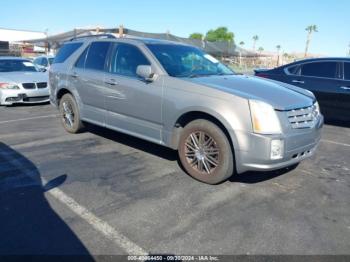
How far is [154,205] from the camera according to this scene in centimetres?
373

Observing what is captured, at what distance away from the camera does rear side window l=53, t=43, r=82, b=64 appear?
21.5 feet

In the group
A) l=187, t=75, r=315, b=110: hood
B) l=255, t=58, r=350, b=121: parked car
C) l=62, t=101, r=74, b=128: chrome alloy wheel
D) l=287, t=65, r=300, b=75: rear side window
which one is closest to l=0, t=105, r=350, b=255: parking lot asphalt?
l=62, t=101, r=74, b=128: chrome alloy wheel

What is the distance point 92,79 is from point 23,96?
5176 mm

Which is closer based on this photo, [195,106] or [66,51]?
[195,106]

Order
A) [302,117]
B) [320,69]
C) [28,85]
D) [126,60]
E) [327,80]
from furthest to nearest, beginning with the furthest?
[28,85], [320,69], [327,80], [126,60], [302,117]

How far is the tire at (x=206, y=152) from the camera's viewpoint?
13.6ft

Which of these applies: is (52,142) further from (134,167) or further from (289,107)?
(289,107)

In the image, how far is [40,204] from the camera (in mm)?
3629

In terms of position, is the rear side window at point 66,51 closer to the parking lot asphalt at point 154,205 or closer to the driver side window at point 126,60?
the driver side window at point 126,60

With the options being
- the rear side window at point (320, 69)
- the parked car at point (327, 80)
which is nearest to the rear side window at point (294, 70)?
the parked car at point (327, 80)

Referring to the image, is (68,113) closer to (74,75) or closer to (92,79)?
(74,75)

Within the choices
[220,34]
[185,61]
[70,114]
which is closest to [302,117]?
[185,61]

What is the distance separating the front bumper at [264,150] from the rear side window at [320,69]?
4.73m

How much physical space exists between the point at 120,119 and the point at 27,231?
2.58m
